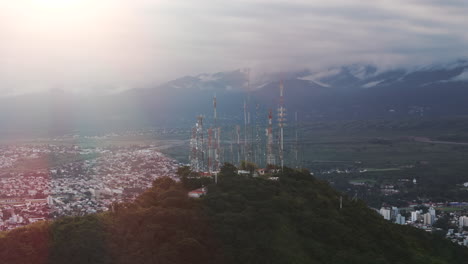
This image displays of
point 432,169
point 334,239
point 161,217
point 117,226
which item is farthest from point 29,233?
point 432,169

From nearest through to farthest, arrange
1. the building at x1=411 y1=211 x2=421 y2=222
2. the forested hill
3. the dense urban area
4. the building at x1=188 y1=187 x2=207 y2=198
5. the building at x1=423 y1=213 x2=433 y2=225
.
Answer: the forested hill, the building at x1=188 y1=187 x2=207 y2=198, the dense urban area, the building at x1=423 y1=213 x2=433 y2=225, the building at x1=411 y1=211 x2=421 y2=222

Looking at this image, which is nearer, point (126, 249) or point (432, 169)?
point (126, 249)

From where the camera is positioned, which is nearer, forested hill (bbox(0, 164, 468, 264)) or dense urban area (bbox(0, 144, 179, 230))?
forested hill (bbox(0, 164, 468, 264))

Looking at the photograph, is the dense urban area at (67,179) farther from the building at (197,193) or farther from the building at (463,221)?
the building at (463,221)

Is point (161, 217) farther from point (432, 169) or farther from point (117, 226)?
point (432, 169)

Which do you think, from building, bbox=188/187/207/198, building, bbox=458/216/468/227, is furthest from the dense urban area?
building, bbox=458/216/468/227

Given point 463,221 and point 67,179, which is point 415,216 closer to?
point 463,221

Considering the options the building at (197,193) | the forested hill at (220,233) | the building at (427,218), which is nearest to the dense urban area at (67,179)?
the building at (197,193)

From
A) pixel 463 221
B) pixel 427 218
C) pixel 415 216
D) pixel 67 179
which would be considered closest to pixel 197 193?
pixel 427 218

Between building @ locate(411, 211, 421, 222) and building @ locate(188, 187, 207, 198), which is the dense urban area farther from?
building @ locate(411, 211, 421, 222)
